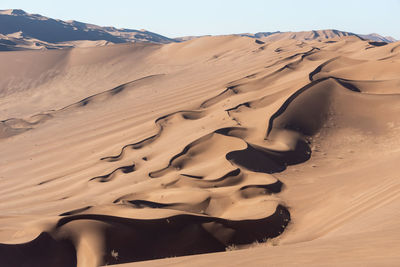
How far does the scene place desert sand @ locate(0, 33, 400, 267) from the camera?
23.7ft

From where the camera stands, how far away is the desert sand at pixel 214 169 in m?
7.23

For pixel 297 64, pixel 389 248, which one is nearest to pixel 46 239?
pixel 389 248

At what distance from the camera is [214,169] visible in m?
12.6

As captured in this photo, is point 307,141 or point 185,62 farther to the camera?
point 185,62

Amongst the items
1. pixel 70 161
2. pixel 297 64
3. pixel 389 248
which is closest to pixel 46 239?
pixel 389 248

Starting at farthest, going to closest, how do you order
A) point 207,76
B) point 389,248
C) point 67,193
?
point 207,76
point 67,193
point 389,248

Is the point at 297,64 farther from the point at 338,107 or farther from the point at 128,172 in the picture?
the point at 128,172

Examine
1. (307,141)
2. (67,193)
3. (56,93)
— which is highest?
(307,141)

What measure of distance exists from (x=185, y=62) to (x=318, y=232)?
31.9 m

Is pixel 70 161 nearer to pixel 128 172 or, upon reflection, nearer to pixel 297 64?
pixel 128 172

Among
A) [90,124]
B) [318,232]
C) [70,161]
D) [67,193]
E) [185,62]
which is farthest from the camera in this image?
[185,62]

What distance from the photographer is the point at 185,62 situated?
3906 centimetres

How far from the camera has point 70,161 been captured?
680 inches

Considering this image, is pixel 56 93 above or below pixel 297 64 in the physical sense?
below
